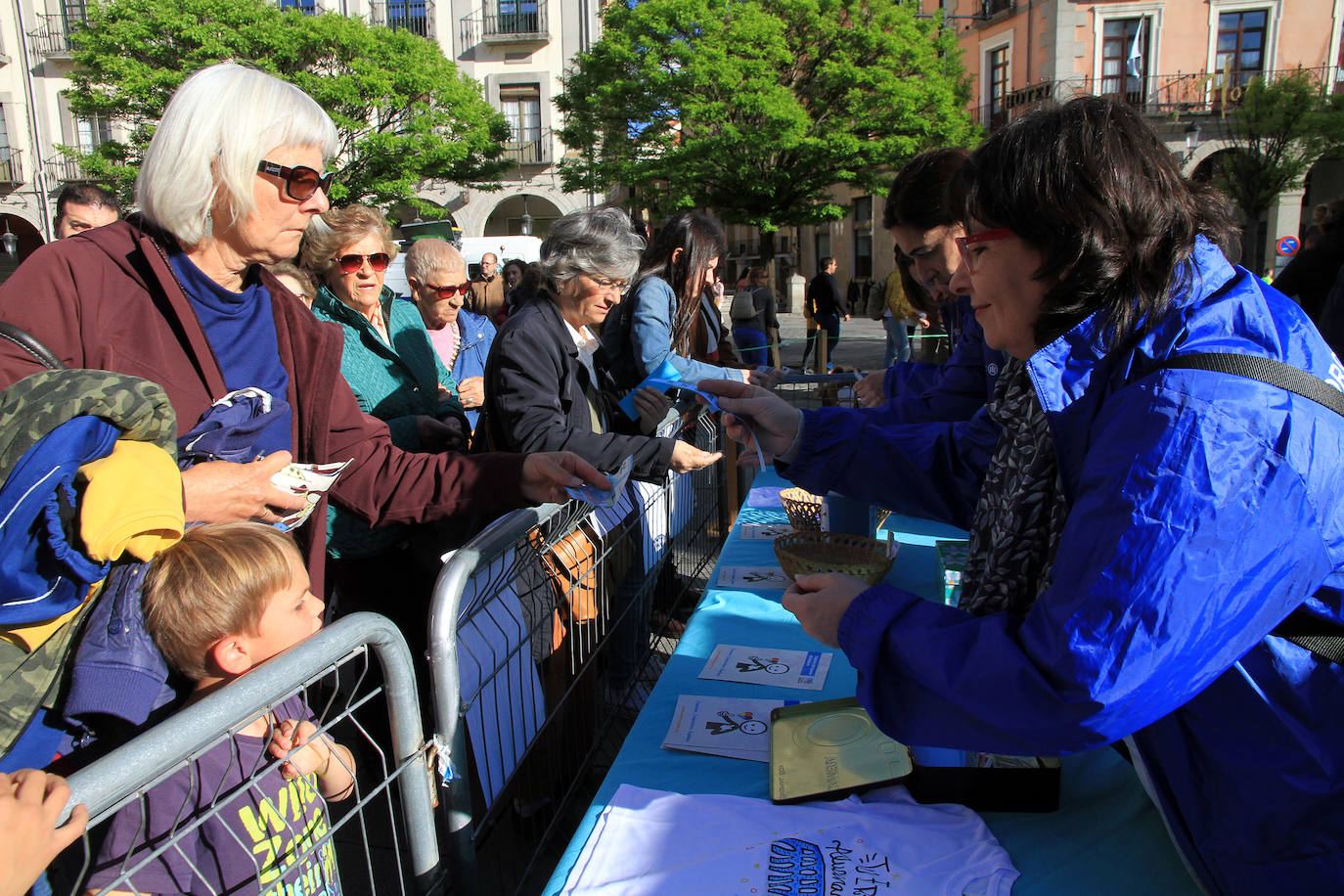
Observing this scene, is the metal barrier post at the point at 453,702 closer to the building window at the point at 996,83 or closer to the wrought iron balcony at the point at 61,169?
the building window at the point at 996,83

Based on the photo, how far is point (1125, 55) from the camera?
26.0m

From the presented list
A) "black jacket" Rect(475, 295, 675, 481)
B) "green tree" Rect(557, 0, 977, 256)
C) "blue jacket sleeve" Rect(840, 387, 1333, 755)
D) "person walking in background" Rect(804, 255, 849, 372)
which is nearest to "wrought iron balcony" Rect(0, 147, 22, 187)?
"green tree" Rect(557, 0, 977, 256)

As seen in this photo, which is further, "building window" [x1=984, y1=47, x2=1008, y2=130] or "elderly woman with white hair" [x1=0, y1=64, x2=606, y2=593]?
"building window" [x1=984, y1=47, x2=1008, y2=130]

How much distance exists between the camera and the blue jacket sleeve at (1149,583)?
91cm

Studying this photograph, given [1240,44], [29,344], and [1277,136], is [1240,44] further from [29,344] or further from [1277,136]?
[29,344]

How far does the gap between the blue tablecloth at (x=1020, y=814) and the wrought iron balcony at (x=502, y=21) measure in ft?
95.6

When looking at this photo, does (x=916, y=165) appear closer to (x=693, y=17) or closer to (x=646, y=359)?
(x=646, y=359)

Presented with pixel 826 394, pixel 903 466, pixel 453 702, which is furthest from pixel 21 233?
pixel 903 466

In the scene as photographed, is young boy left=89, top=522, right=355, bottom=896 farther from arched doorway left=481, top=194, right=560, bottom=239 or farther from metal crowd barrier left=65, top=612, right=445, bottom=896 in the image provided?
arched doorway left=481, top=194, right=560, bottom=239

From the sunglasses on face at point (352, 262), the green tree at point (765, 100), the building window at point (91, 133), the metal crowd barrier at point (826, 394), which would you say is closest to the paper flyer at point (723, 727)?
the sunglasses on face at point (352, 262)

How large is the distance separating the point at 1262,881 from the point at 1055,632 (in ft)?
1.51

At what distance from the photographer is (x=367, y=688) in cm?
236

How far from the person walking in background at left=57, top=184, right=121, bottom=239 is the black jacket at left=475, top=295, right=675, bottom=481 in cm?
235

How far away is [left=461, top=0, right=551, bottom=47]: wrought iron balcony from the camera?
Result: 2772 cm
